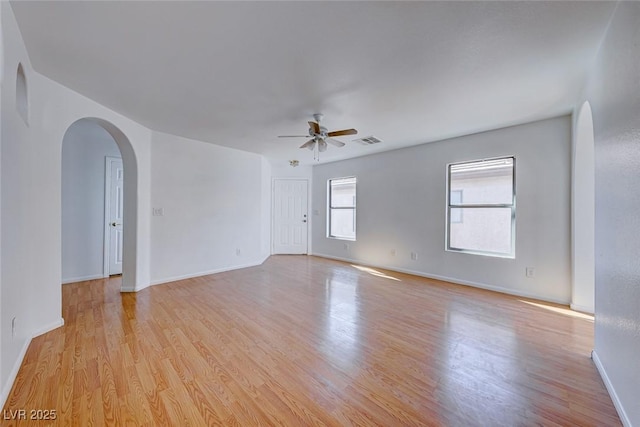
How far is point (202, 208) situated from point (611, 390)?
501 cm

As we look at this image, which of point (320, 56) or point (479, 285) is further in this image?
point (479, 285)

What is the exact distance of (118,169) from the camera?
444 cm

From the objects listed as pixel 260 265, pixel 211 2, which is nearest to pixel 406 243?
pixel 260 265

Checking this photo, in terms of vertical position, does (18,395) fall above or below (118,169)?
below

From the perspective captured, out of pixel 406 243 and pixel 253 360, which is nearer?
pixel 253 360

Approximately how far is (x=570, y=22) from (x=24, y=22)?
3500 millimetres

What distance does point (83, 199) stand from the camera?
4.10 metres

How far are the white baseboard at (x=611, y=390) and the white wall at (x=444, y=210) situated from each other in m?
1.63

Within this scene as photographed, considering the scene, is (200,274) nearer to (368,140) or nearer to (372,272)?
(372,272)

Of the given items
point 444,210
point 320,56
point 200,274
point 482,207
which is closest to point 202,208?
point 200,274

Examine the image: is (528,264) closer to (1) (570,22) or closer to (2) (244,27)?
(1) (570,22)

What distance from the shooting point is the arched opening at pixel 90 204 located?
364 centimetres

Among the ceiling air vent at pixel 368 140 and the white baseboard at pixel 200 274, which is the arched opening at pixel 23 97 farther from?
the ceiling air vent at pixel 368 140

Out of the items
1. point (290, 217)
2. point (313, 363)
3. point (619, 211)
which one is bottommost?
point (313, 363)
